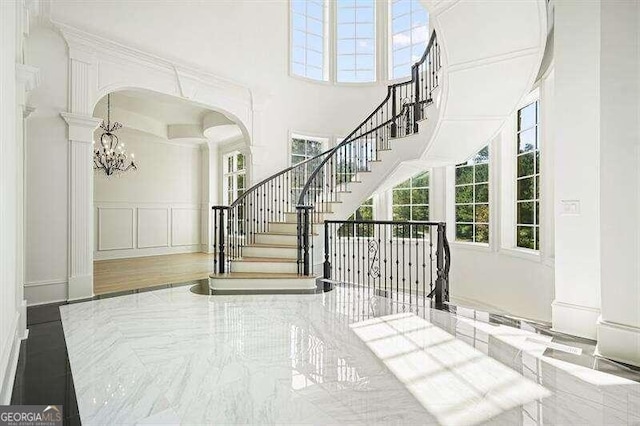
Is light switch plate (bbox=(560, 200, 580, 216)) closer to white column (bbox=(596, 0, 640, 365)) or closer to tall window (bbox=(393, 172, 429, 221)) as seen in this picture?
white column (bbox=(596, 0, 640, 365))

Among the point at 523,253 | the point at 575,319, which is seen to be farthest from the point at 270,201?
the point at 575,319

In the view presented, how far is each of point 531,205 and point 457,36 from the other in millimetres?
2944

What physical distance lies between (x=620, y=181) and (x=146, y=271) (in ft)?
22.4

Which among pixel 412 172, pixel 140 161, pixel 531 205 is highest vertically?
pixel 140 161

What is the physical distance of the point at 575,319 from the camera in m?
3.19

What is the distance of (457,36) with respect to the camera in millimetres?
3607

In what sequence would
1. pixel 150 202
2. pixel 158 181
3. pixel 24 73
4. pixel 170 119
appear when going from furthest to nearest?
pixel 158 181, pixel 150 202, pixel 170 119, pixel 24 73

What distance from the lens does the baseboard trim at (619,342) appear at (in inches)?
102

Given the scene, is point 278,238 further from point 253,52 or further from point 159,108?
point 159,108

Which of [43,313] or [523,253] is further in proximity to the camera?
[523,253]

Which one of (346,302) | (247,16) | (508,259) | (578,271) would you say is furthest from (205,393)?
(247,16)

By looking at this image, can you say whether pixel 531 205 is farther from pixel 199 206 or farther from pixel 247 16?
pixel 199 206

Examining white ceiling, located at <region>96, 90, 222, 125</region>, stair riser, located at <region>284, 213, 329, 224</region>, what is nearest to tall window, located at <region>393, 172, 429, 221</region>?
stair riser, located at <region>284, 213, 329, 224</region>

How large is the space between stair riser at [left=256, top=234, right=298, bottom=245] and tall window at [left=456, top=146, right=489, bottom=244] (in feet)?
10.4
